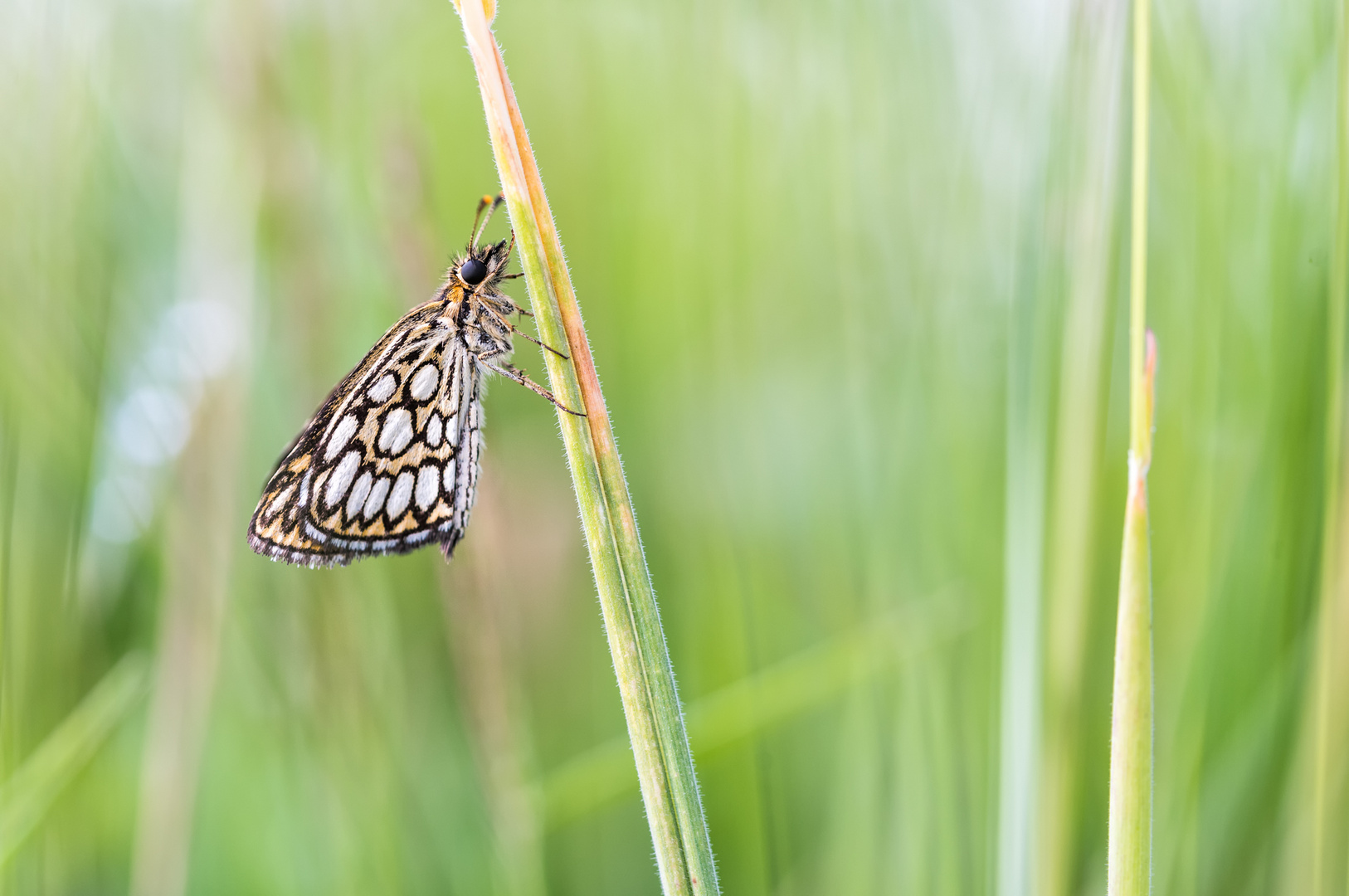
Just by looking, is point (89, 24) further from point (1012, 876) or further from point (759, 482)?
point (1012, 876)

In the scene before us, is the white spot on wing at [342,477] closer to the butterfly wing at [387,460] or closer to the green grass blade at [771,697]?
the butterfly wing at [387,460]

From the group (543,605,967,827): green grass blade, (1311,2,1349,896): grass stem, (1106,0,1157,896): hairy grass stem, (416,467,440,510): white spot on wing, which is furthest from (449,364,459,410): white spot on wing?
(1311,2,1349,896): grass stem

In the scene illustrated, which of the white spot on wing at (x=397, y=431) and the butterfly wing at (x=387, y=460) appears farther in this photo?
the white spot on wing at (x=397, y=431)

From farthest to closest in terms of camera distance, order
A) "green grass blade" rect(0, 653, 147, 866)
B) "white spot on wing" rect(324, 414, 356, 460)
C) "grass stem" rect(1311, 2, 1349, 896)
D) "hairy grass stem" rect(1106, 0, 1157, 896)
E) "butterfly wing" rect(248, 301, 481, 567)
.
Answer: "white spot on wing" rect(324, 414, 356, 460)
"butterfly wing" rect(248, 301, 481, 567)
"green grass blade" rect(0, 653, 147, 866)
"grass stem" rect(1311, 2, 1349, 896)
"hairy grass stem" rect(1106, 0, 1157, 896)

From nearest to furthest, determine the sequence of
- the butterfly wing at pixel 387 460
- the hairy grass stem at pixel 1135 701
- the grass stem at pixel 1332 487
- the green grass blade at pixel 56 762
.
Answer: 1. the hairy grass stem at pixel 1135 701
2. the grass stem at pixel 1332 487
3. the green grass blade at pixel 56 762
4. the butterfly wing at pixel 387 460

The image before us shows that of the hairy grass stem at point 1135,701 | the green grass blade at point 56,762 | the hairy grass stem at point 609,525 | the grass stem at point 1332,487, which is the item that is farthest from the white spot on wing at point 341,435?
the grass stem at point 1332,487


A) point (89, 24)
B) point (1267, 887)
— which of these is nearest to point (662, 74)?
point (89, 24)

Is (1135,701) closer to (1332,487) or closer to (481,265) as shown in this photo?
(1332,487)

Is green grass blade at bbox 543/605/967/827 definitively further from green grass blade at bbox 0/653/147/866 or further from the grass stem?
green grass blade at bbox 0/653/147/866
